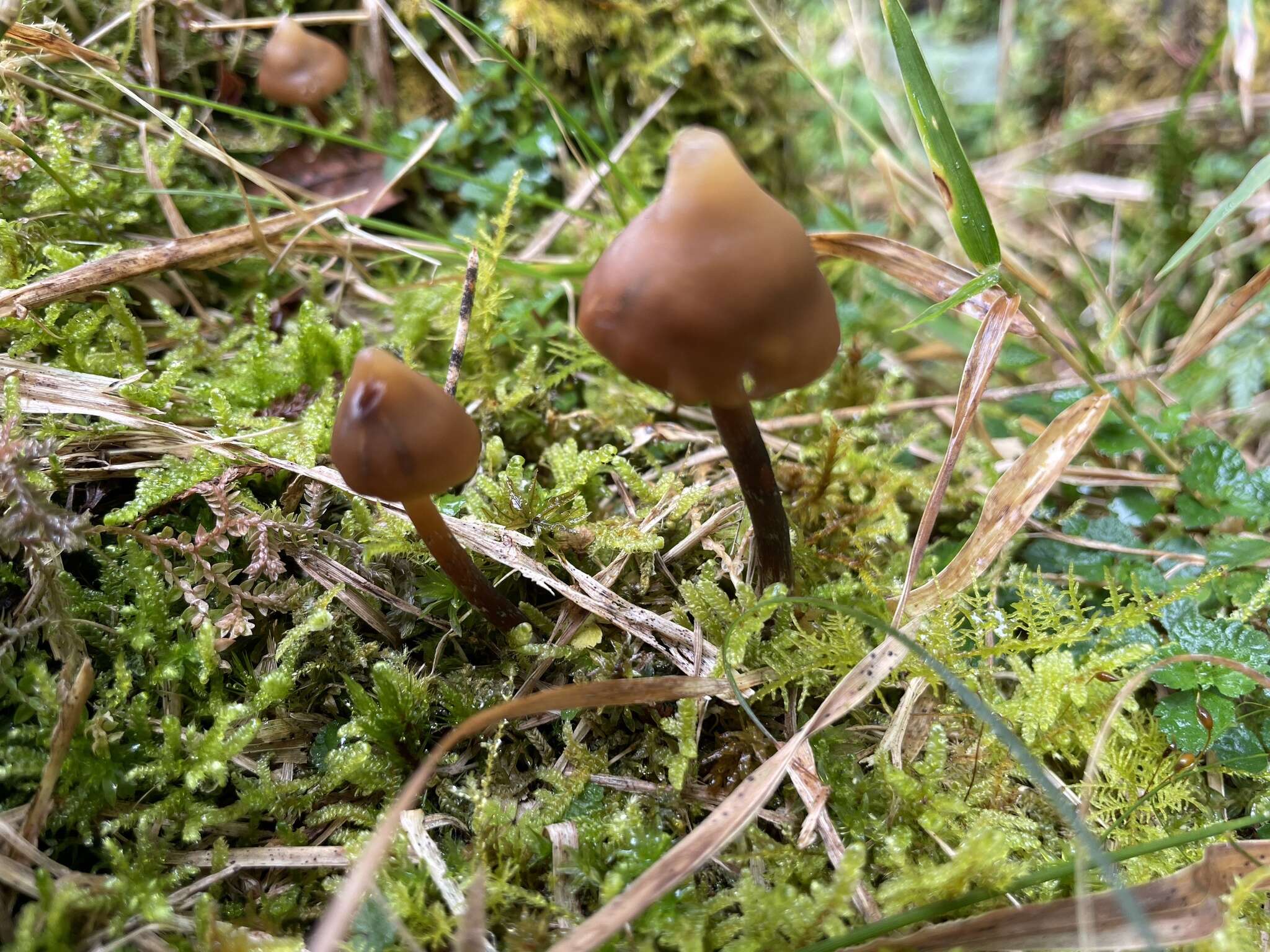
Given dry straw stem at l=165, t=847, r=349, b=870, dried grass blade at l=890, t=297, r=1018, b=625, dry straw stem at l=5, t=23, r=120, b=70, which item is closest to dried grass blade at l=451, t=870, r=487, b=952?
dry straw stem at l=165, t=847, r=349, b=870

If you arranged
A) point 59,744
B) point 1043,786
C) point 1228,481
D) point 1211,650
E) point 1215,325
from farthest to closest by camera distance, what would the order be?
point 1215,325, point 1228,481, point 1211,650, point 59,744, point 1043,786

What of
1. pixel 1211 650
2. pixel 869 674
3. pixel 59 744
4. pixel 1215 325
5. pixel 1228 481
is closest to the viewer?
pixel 59 744

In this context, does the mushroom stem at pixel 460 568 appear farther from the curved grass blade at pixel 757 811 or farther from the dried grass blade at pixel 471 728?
the curved grass blade at pixel 757 811

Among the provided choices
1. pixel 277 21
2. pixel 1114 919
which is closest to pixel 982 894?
pixel 1114 919

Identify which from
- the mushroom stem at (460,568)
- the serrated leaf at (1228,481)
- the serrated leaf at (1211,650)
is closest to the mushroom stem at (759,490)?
the mushroom stem at (460,568)

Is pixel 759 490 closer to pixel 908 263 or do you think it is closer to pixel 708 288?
pixel 708 288

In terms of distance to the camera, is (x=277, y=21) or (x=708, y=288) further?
(x=277, y=21)

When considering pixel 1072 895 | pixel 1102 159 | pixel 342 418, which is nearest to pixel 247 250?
pixel 342 418
